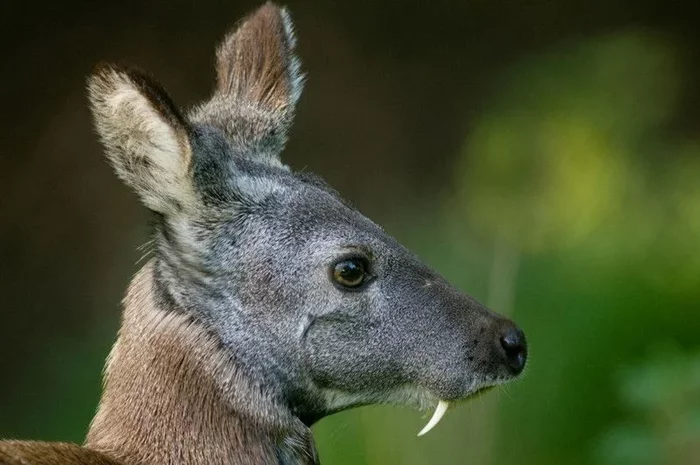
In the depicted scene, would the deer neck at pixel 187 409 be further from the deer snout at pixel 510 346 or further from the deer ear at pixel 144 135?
the deer snout at pixel 510 346

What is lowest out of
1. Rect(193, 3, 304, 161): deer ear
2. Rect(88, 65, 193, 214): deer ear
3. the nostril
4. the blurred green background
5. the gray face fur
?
the blurred green background

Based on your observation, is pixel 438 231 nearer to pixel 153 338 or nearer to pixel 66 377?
pixel 66 377

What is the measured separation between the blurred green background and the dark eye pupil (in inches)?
71.7

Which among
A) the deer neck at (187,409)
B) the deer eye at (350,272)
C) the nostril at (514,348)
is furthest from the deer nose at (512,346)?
the deer neck at (187,409)

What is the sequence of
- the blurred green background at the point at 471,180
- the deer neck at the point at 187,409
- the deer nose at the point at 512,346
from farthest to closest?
the blurred green background at the point at 471,180, the deer nose at the point at 512,346, the deer neck at the point at 187,409

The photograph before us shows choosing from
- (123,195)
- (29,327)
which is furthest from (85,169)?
(29,327)

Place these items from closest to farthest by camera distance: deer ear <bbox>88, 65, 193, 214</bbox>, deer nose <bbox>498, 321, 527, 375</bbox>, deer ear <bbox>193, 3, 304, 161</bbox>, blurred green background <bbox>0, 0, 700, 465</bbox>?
deer ear <bbox>88, 65, 193, 214</bbox> → deer nose <bbox>498, 321, 527, 375</bbox> → deer ear <bbox>193, 3, 304, 161</bbox> → blurred green background <bbox>0, 0, 700, 465</bbox>

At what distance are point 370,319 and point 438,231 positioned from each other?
2.18m

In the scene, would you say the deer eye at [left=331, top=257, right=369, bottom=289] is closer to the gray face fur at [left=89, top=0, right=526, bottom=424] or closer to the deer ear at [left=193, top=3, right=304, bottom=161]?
the gray face fur at [left=89, top=0, right=526, bottom=424]

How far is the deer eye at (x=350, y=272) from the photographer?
7.25ft

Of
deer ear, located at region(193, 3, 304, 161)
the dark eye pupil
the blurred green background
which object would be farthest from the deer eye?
the blurred green background

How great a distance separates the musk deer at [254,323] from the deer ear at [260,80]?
0.66ft

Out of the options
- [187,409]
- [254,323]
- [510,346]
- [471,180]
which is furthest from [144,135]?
[471,180]

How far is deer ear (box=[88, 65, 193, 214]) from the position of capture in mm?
1992
